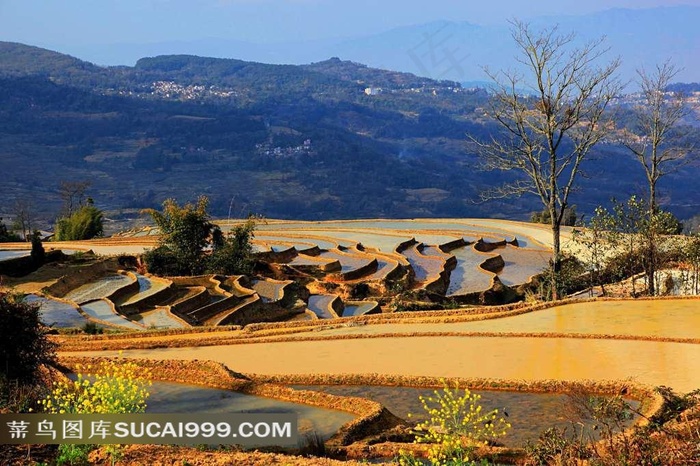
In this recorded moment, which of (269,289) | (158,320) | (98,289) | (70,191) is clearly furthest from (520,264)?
(70,191)

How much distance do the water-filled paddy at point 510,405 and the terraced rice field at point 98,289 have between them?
16.1 meters

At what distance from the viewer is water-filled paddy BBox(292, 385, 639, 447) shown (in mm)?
10812

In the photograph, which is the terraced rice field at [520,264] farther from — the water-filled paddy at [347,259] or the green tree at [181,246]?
the green tree at [181,246]

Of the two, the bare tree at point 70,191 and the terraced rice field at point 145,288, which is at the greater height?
the bare tree at point 70,191

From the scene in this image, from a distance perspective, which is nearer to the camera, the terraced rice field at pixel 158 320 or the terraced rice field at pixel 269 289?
the terraced rice field at pixel 158 320

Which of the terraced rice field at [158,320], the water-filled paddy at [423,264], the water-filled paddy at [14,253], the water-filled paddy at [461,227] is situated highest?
the water-filled paddy at [461,227]

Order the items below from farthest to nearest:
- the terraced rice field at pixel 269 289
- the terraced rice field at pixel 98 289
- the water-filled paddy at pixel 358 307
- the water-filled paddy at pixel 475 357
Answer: the terraced rice field at pixel 269 289 < the terraced rice field at pixel 98 289 < the water-filled paddy at pixel 358 307 < the water-filled paddy at pixel 475 357

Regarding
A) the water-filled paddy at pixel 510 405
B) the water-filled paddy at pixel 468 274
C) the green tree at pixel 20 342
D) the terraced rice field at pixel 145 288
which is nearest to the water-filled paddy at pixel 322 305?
the water-filled paddy at pixel 468 274

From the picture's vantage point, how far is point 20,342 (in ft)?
39.3

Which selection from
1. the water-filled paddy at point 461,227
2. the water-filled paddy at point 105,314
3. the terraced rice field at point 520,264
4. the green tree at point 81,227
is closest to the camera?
the water-filled paddy at point 105,314

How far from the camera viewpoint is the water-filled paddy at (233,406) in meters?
11.4

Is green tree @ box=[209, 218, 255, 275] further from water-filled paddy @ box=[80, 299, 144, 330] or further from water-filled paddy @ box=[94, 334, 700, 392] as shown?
water-filled paddy @ box=[94, 334, 700, 392]

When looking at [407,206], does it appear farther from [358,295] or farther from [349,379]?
[349,379]

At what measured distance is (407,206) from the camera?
162 m
